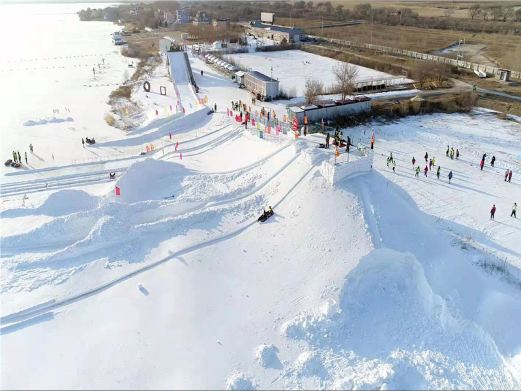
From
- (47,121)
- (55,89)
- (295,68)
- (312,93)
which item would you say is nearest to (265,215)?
(312,93)

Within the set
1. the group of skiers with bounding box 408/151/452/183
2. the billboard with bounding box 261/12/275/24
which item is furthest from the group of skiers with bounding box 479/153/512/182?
the billboard with bounding box 261/12/275/24

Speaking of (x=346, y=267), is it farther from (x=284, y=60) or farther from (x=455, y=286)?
(x=284, y=60)

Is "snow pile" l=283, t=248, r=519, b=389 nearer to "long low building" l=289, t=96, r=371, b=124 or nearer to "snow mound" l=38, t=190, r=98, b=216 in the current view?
"snow mound" l=38, t=190, r=98, b=216

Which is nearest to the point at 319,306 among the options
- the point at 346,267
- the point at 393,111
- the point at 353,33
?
the point at 346,267

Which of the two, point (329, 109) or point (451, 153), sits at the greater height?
point (329, 109)

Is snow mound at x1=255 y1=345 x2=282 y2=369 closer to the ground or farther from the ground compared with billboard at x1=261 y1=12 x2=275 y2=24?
closer to the ground

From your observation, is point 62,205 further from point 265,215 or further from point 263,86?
point 263,86
